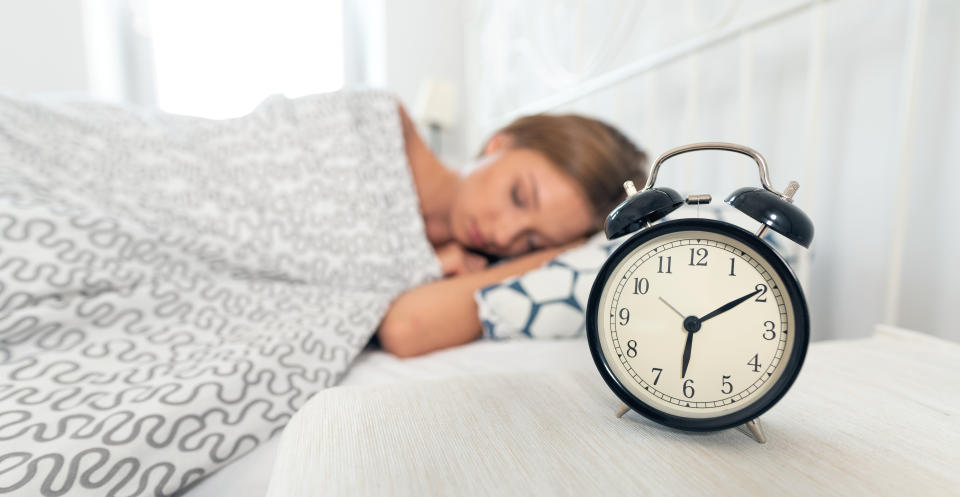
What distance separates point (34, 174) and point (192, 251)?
0.27m

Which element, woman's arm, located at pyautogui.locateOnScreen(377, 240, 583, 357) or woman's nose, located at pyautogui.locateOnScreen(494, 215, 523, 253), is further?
woman's nose, located at pyautogui.locateOnScreen(494, 215, 523, 253)

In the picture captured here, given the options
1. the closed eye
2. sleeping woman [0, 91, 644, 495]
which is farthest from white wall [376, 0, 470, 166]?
the closed eye

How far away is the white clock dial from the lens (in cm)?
31

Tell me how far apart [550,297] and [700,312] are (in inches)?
20.0

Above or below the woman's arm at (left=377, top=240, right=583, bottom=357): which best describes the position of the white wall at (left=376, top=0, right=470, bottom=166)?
above

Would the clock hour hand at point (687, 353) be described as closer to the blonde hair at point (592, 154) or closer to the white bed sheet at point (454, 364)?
the white bed sheet at point (454, 364)

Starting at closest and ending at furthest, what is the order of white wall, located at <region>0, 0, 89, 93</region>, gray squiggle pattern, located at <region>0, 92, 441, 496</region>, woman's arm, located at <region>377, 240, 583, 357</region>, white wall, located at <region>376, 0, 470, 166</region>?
gray squiggle pattern, located at <region>0, 92, 441, 496</region>
woman's arm, located at <region>377, 240, 583, 357</region>
white wall, located at <region>0, 0, 89, 93</region>
white wall, located at <region>376, 0, 470, 166</region>

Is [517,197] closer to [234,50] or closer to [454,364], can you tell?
[454,364]

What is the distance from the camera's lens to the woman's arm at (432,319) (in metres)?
0.80

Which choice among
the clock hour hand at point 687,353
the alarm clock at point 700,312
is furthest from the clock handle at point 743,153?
the clock hour hand at point 687,353

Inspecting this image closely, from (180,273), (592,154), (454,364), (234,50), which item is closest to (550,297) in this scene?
(454,364)

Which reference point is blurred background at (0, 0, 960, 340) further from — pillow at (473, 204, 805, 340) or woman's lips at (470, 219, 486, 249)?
woman's lips at (470, 219, 486, 249)

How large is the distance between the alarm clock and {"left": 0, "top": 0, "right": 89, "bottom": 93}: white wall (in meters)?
2.71

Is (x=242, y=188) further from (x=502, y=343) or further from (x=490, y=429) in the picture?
(x=490, y=429)
